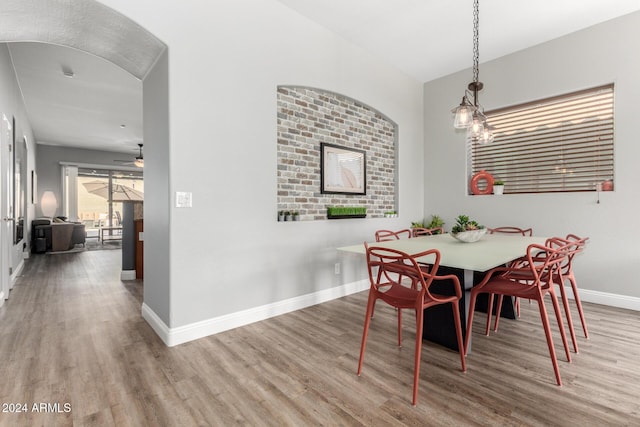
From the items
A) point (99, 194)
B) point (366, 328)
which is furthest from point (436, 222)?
point (99, 194)

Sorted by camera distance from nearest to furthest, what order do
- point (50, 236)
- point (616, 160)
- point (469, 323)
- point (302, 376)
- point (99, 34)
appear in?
point (302, 376) < point (469, 323) < point (99, 34) < point (616, 160) < point (50, 236)

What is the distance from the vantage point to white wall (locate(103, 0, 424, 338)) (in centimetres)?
243

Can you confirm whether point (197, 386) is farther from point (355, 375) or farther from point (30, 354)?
point (30, 354)

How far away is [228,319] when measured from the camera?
106 inches

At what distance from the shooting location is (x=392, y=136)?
4.48 metres

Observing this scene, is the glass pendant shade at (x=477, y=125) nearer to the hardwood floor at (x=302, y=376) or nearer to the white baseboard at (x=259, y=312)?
the hardwood floor at (x=302, y=376)

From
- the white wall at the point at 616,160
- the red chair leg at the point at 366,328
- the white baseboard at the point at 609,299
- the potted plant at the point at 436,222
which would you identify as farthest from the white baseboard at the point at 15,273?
the white baseboard at the point at 609,299

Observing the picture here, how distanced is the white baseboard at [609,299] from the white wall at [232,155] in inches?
108

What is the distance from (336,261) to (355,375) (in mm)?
1742

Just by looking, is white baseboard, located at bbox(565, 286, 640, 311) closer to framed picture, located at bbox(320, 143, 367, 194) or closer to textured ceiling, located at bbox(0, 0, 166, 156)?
framed picture, located at bbox(320, 143, 367, 194)

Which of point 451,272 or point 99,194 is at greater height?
point 99,194

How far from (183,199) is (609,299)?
4298 millimetres

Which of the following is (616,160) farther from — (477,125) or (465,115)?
(465,115)

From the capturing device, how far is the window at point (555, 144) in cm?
346
